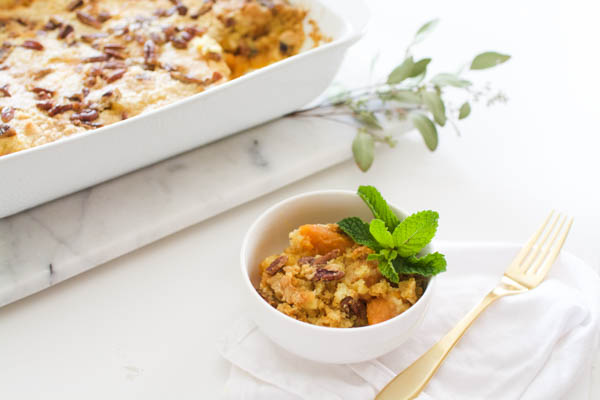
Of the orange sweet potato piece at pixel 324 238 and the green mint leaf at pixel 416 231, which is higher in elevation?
the green mint leaf at pixel 416 231

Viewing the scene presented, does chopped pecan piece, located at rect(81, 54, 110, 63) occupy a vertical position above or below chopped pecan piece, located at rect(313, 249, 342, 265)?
above

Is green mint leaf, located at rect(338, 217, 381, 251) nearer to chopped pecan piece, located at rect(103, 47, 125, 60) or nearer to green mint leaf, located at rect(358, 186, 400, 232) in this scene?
green mint leaf, located at rect(358, 186, 400, 232)

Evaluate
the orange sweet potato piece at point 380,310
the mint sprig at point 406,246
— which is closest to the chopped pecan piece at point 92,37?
the mint sprig at point 406,246

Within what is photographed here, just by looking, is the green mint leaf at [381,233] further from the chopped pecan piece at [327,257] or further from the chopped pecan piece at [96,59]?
the chopped pecan piece at [96,59]

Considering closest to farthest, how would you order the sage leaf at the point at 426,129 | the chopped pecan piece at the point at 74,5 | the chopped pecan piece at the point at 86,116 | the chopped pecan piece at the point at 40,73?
1. the chopped pecan piece at the point at 86,116
2. the chopped pecan piece at the point at 40,73
3. the sage leaf at the point at 426,129
4. the chopped pecan piece at the point at 74,5

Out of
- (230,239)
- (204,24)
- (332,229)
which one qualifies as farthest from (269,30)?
(332,229)


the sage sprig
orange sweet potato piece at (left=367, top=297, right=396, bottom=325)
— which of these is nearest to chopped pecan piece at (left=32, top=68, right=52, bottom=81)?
the sage sprig
